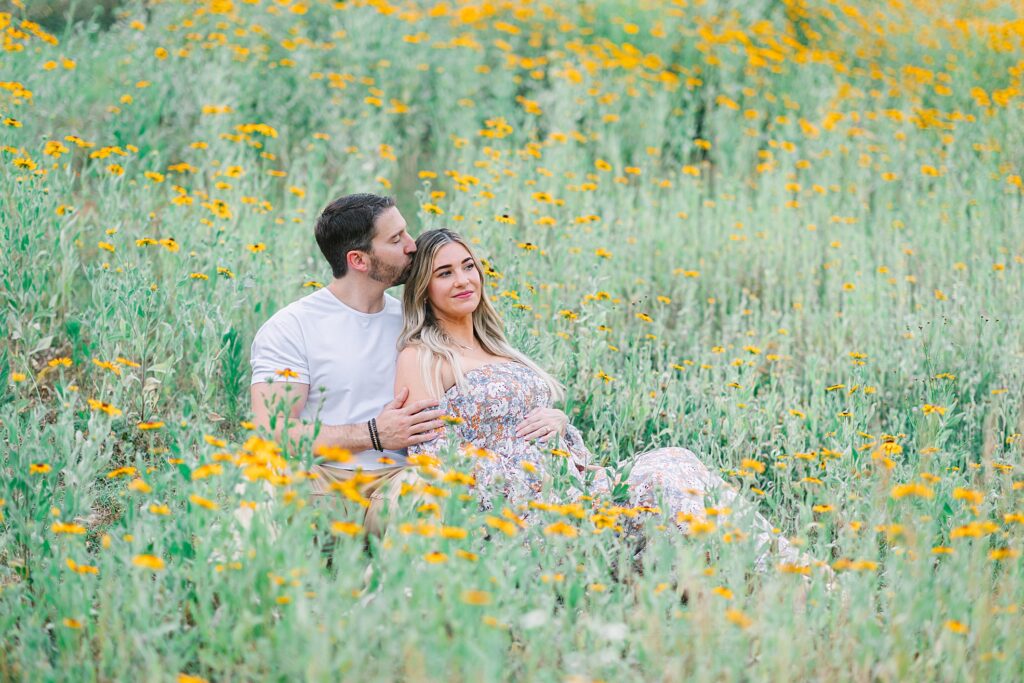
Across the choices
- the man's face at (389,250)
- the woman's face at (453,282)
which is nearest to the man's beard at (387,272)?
the man's face at (389,250)

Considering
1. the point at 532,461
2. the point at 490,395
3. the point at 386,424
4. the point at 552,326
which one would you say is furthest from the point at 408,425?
the point at 552,326

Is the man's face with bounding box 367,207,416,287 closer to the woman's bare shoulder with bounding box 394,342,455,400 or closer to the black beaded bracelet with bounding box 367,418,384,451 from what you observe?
the woman's bare shoulder with bounding box 394,342,455,400

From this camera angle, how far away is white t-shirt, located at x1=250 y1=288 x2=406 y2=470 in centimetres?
357

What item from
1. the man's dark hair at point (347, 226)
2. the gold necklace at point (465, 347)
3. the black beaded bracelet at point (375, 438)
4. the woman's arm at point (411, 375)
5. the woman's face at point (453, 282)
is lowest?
the black beaded bracelet at point (375, 438)

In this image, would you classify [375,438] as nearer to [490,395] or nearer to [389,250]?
[490,395]

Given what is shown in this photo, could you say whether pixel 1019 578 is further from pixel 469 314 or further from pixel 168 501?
pixel 168 501

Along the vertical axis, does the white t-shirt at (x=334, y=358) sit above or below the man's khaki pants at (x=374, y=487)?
above

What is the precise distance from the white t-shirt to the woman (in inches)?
5.4

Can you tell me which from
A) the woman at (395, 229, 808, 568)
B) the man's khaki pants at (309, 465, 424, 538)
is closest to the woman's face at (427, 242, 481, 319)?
the woman at (395, 229, 808, 568)

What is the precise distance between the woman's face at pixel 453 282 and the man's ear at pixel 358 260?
253mm

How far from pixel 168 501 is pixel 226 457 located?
1.91 feet

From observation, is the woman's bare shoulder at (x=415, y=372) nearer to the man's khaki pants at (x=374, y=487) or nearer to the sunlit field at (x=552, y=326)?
the man's khaki pants at (x=374, y=487)

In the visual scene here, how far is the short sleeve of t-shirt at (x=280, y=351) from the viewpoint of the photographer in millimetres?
3521

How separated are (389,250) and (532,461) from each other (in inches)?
38.9
